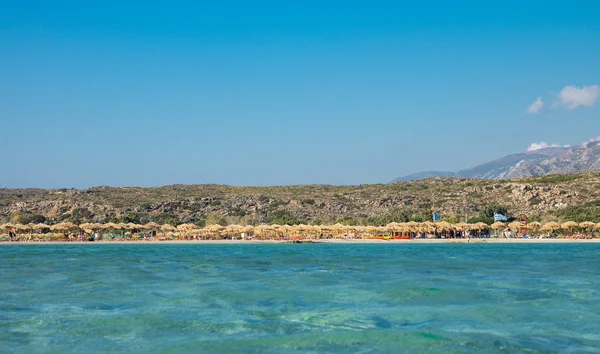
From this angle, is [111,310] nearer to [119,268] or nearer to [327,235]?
[119,268]

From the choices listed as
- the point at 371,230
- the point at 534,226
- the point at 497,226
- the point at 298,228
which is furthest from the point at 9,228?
the point at 534,226

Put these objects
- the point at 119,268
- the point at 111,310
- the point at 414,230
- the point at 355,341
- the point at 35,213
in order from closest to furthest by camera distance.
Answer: the point at 355,341, the point at 111,310, the point at 119,268, the point at 414,230, the point at 35,213

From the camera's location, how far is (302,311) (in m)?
16.8

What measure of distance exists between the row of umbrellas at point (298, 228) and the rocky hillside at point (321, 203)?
34.9 ft

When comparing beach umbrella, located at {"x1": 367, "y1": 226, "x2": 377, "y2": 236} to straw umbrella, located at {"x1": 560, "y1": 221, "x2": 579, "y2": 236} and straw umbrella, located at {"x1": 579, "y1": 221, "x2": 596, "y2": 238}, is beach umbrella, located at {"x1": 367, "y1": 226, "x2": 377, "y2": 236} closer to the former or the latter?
straw umbrella, located at {"x1": 560, "y1": 221, "x2": 579, "y2": 236}

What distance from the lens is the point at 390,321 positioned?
15.3m

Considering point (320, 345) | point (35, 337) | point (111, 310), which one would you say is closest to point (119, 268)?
point (111, 310)

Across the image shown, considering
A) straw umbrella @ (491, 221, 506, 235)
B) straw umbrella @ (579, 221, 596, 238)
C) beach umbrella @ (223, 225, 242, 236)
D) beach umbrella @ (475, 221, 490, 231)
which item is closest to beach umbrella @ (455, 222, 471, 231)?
beach umbrella @ (475, 221, 490, 231)

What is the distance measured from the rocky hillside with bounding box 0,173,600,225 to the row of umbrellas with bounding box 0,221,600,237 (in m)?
10.6

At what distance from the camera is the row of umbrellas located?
220ft

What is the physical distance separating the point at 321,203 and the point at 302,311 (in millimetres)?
80719

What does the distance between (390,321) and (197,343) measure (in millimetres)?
4770

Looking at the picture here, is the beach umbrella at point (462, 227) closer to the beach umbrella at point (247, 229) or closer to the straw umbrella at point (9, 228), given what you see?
the beach umbrella at point (247, 229)

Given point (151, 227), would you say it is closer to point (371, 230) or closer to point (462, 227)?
point (371, 230)
